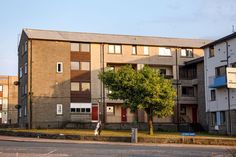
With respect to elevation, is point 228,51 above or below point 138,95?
above

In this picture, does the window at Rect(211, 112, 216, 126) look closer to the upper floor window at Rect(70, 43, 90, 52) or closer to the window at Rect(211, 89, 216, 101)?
the window at Rect(211, 89, 216, 101)

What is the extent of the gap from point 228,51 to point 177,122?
14.9 meters

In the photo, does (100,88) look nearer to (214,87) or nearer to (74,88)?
(74,88)

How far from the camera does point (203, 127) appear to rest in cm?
5894

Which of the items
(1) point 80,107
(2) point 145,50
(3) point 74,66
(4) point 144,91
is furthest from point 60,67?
(4) point 144,91

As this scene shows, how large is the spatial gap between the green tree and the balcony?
257 inches

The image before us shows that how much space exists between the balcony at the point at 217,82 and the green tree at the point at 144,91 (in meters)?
6.54

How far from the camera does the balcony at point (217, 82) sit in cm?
4872

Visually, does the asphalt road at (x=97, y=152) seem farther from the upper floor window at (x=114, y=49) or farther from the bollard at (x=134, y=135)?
the upper floor window at (x=114, y=49)

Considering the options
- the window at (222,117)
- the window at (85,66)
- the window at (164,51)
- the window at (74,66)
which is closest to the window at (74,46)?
the window at (74,66)

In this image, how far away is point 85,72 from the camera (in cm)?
5838

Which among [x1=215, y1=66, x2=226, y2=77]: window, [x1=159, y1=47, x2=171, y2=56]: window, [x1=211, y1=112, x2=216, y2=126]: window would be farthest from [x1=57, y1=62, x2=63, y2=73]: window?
[x1=211, y1=112, x2=216, y2=126]: window

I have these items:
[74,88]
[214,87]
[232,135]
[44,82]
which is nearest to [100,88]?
[74,88]

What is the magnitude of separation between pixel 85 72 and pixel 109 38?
6.21 m
